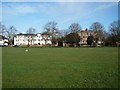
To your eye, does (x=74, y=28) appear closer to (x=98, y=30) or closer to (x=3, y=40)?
(x=98, y=30)

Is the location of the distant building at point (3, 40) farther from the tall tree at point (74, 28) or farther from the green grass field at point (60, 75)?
the green grass field at point (60, 75)

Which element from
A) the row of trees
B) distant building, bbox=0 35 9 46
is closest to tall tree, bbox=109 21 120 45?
the row of trees

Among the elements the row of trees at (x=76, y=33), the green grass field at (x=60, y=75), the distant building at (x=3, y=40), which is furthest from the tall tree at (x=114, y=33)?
the green grass field at (x=60, y=75)

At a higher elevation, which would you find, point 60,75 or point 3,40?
point 3,40

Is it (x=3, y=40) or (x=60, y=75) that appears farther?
(x=3, y=40)

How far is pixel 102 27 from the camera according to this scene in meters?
100

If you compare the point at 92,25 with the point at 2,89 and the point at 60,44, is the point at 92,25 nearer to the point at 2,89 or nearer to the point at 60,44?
the point at 60,44

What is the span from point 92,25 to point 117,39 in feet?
47.7

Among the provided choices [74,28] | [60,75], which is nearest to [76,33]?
[74,28]

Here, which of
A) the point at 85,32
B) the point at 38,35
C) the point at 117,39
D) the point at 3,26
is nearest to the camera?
the point at 117,39

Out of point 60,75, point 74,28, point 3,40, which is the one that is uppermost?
point 74,28

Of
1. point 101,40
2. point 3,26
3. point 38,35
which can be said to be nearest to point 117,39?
point 101,40

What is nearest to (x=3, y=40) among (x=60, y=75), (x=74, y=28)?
(x=74, y=28)

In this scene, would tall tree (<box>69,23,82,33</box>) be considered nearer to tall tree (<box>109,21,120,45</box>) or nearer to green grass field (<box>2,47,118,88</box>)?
tall tree (<box>109,21,120,45</box>)
